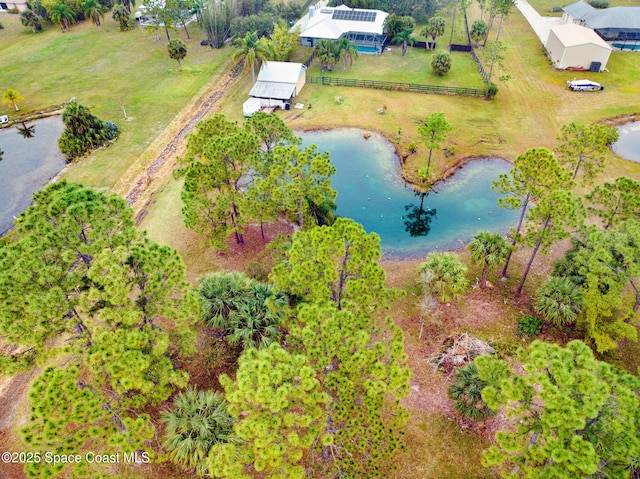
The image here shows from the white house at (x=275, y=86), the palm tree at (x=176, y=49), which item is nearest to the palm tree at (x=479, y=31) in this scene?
the white house at (x=275, y=86)

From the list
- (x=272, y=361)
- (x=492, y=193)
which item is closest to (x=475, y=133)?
(x=492, y=193)

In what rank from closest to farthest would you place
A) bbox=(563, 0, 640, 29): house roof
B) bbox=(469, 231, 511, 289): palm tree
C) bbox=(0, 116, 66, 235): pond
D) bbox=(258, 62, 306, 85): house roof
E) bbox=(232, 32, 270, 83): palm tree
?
bbox=(469, 231, 511, 289): palm tree → bbox=(0, 116, 66, 235): pond → bbox=(232, 32, 270, 83): palm tree → bbox=(258, 62, 306, 85): house roof → bbox=(563, 0, 640, 29): house roof

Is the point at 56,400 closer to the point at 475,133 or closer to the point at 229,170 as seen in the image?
the point at 229,170

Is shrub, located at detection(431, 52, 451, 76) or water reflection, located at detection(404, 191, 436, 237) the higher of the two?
shrub, located at detection(431, 52, 451, 76)

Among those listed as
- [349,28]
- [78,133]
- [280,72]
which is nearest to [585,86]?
[349,28]

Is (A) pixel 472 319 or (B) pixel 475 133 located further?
(B) pixel 475 133

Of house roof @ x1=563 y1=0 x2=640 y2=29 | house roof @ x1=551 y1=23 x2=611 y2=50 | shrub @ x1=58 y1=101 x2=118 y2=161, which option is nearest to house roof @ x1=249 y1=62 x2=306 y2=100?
shrub @ x1=58 y1=101 x2=118 y2=161

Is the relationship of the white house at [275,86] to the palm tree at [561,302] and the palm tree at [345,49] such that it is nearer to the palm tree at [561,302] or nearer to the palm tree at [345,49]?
the palm tree at [345,49]

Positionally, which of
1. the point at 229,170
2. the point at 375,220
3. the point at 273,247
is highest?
the point at 229,170

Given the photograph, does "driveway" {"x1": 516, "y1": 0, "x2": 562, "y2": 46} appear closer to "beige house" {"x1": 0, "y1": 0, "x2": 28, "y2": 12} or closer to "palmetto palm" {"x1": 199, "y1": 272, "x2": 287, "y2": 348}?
"palmetto palm" {"x1": 199, "y1": 272, "x2": 287, "y2": 348}
